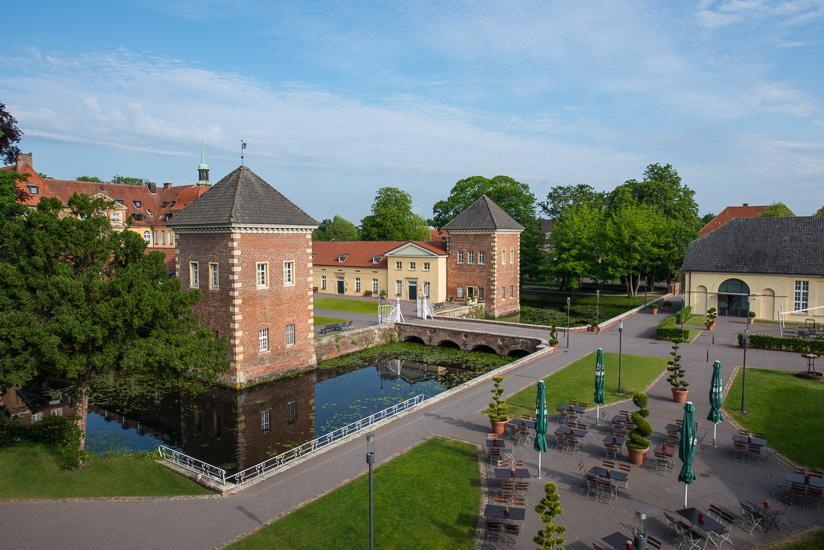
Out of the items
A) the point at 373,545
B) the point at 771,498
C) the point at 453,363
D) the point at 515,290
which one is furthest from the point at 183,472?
the point at 515,290

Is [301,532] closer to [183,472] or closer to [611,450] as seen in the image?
[183,472]

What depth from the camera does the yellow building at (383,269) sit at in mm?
55469

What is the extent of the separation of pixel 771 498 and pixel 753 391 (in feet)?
38.0

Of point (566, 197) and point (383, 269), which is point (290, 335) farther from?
point (566, 197)

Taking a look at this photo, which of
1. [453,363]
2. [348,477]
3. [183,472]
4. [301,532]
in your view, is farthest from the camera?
[453,363]

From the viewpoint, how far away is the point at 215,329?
31.4 metres

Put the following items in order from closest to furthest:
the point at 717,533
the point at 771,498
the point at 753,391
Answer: the point at 717,533, the point at 771,498, the point at 753,391

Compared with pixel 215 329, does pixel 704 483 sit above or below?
below

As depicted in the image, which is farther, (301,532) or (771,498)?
(771,498)

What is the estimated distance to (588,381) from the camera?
28.1 meters

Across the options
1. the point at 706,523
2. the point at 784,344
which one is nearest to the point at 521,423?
the point at 706,523

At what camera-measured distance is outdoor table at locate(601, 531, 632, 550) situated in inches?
507

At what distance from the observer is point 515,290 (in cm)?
5681

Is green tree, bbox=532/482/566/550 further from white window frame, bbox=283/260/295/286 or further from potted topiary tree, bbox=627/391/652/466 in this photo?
white window frame, bbox=283/260/295/286
